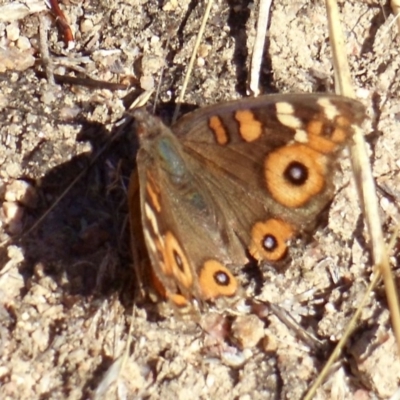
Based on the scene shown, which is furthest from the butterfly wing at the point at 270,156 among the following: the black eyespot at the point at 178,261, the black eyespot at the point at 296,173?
the black eyespot at the point at 178,261

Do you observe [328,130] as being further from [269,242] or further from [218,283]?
[218,283]

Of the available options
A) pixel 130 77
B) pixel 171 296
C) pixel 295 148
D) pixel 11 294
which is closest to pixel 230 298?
pixel 171 296

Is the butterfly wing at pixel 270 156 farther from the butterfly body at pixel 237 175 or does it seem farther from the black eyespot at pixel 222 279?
the black eyespot at pixel 222 279

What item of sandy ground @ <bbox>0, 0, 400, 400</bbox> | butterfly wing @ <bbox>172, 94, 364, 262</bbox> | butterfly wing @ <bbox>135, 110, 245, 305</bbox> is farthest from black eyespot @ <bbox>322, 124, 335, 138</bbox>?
butterfly wing @ <bbox>135, 110, 245, 305</bbox>

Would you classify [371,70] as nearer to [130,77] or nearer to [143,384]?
[130,77]

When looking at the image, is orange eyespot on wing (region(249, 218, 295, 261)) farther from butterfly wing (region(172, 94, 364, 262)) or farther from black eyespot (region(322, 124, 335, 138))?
black eyespot (region(322, 124, 335, 138))

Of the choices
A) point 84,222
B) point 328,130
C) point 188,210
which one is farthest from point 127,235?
point 328,130
